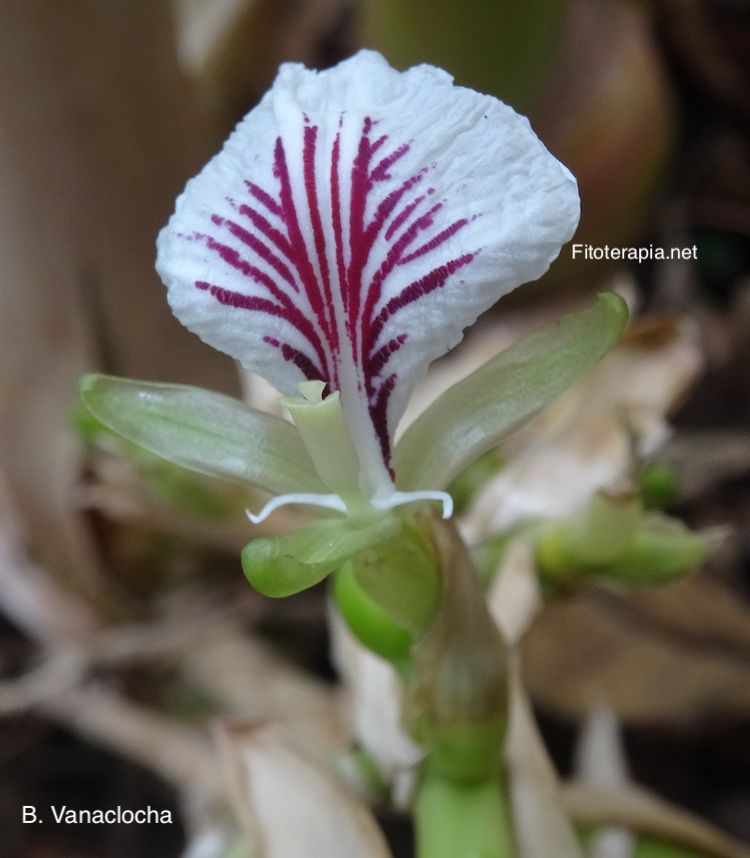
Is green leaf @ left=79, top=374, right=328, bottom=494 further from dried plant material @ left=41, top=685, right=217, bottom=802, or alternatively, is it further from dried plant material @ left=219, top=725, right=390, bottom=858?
dried plant material @ left=41, top=685, right=217, bottom=802

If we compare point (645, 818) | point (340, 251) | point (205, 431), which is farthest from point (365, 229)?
point (645, 818)

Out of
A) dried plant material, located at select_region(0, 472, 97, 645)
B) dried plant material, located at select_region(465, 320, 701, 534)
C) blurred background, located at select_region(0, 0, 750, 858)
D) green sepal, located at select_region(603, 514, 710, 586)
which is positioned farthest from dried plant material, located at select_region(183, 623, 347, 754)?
green sepal, located at select_region(603, 514, 710, 586)

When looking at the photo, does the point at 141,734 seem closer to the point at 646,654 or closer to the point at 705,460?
the point at 646,654

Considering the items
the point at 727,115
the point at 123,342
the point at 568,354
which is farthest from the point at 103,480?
the point at 727,115

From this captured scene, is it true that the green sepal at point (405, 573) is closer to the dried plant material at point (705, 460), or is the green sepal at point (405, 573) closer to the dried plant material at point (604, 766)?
the dried plant material at point (604, 766)

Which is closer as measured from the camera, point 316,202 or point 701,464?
point 316,202

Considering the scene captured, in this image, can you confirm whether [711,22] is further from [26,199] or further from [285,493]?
[285,493]
